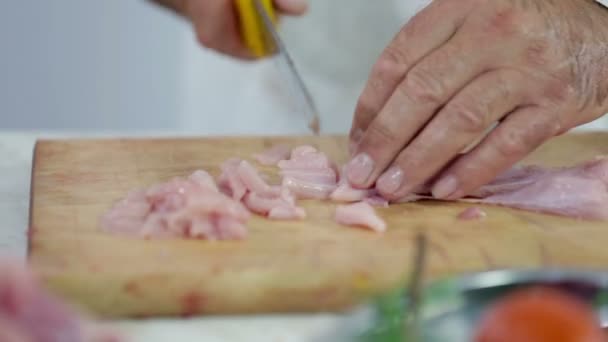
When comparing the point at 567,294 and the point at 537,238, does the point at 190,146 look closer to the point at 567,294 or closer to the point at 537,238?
the point at 537,238

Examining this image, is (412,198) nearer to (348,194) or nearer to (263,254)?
(348,194)

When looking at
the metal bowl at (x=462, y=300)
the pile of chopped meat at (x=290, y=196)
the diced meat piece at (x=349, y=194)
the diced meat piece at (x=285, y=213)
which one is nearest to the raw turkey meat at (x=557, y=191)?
the pile of chopped meat at (x=290, y=196)

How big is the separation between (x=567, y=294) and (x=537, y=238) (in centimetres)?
55

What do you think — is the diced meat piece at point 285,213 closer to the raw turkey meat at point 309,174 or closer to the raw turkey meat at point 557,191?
the raw turkey meat at point 309,174

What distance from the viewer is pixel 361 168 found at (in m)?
2.03

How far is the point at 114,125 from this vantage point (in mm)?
4711

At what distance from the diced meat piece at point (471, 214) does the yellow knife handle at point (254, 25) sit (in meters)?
0.82

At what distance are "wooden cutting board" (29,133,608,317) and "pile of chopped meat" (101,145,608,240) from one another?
0.03m

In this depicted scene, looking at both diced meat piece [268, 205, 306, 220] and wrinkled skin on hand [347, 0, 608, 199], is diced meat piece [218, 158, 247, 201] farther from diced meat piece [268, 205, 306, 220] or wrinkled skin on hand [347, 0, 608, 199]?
wrinkled skin on hand [347, 0, 608, 199]

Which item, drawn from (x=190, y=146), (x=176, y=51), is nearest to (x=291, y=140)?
(x=190, y=146)

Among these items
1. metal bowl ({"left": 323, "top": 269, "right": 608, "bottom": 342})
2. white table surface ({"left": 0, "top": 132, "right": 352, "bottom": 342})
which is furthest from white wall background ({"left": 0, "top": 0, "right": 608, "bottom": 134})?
metal bowl ({"left": 323, "top": 269, "right": 608, "bottom": 342})

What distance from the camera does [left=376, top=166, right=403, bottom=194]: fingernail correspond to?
202 centimetres

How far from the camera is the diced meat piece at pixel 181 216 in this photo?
5.83ft

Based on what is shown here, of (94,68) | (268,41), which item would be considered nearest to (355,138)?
(268,41)
